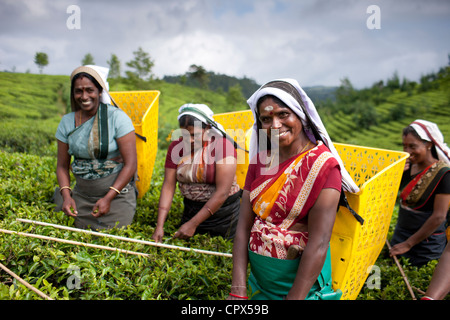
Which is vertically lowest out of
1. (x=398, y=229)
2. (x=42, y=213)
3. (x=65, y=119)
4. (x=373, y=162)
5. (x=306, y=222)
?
(x=398, y=229)

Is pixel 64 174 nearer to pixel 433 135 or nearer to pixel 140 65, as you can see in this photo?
pixel 433 135

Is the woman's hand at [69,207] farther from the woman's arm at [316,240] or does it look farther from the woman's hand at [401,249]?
the woman's hand at [401,249]

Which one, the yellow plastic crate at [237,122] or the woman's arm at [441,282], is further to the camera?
the yellow plastic crate at [237,122]

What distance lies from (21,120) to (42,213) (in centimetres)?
527

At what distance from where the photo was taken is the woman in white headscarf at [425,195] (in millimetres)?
2883

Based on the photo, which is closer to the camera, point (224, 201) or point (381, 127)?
point (224, 201)

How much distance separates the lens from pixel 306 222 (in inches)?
64.8

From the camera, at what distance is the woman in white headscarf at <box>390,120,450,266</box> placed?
2.88 meters

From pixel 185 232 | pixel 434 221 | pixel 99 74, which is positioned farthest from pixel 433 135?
pixel 99 74

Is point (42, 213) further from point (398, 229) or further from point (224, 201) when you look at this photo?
point (398, 229)

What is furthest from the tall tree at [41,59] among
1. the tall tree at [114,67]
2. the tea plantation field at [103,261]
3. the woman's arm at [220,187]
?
the woman's arm at [220,187]

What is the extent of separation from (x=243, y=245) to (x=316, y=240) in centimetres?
42
